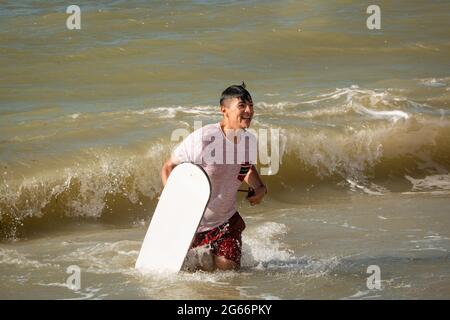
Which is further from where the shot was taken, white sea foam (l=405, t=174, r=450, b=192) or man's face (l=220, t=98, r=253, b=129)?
white sea foam (l=405, t=174, r=450, b=192)

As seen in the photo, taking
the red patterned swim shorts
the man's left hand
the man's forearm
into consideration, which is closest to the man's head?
the man's forearm

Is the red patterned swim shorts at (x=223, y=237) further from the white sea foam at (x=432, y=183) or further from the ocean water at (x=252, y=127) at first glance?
the white sea foam at (x=432, y=183)

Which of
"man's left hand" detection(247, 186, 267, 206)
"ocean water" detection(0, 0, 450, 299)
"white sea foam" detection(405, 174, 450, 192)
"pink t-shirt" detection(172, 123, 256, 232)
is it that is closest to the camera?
"pink t-shirt" detection(172, 123, 256, 232)

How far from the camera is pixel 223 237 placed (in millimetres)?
6441

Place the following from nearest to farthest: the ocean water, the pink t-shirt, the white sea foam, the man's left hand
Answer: the pink t-shirt
the man's left hand
the ocean water
the white sea foam

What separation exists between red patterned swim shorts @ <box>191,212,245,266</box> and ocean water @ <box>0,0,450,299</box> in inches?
9.4

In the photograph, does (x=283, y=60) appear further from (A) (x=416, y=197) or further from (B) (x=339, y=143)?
(A) (x=416, y=197)

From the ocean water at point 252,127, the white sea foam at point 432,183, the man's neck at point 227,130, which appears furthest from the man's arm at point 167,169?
the white sea foam at point 432,183

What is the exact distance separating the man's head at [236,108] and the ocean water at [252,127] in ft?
3.65

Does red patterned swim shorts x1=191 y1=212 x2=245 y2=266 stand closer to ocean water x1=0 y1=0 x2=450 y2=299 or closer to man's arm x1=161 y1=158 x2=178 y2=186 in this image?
ocean water x1=0 y1=0 x2=450 y2=299

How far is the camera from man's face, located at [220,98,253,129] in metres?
6.31

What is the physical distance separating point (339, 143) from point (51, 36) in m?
7.02
